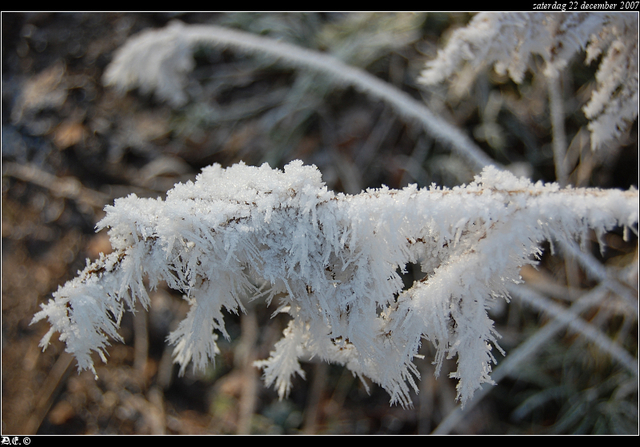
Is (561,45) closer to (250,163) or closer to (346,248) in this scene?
(346,248)

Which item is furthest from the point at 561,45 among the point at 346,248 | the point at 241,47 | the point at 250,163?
the point at 250,163

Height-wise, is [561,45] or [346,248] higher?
[561,45]

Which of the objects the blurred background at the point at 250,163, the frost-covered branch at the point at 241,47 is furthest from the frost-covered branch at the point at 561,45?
the blurred background at the point at 250,163

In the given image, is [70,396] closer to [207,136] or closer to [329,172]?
[207,136]

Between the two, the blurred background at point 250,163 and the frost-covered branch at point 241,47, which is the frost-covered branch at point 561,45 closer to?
the frost-covered branch at point 241,47

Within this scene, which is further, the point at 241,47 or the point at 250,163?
the point at 250,163
